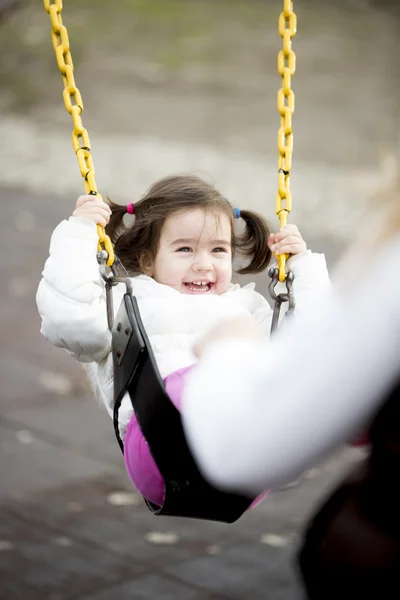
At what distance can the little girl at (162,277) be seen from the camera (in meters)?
2.18

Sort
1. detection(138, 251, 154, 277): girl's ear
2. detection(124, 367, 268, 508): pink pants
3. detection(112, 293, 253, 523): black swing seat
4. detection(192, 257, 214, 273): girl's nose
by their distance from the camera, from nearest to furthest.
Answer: detection(112, 293, 253, 523): black swing seat
detection(124, 367, 268, 508): pink pants
detection(192, 257, 214, 273): girl's nose
detection(138, 251, 154, 277): girl's ear

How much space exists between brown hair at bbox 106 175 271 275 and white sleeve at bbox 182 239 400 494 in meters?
1.24

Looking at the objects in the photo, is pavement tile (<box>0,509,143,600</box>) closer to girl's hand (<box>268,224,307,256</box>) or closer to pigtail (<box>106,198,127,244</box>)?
pigtail (<box>106,198,127,244</box>)

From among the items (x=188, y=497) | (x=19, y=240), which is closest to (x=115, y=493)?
(x=188, y=497)

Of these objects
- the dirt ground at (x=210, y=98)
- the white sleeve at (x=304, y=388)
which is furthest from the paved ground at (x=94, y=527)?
the dirt ground at (x=210, y=98)

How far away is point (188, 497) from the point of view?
184 cm

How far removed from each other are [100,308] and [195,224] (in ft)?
1.19

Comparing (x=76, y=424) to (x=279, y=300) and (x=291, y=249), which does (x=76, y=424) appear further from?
(x=279, y=300)

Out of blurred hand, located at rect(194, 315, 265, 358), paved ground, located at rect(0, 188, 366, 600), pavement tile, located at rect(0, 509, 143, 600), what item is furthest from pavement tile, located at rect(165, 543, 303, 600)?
blurred hand, located at rect(194, 315, 265, 358)

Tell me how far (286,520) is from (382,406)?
297 centimetres

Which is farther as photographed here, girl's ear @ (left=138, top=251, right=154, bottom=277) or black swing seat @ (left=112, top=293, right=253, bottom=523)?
girl's ear @ (left=138, top=251, right=154, bottom=277)

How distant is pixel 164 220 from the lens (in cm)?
250

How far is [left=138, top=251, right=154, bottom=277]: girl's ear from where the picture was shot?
8.40 feet

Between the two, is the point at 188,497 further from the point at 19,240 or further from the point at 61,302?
the point at 19,240
